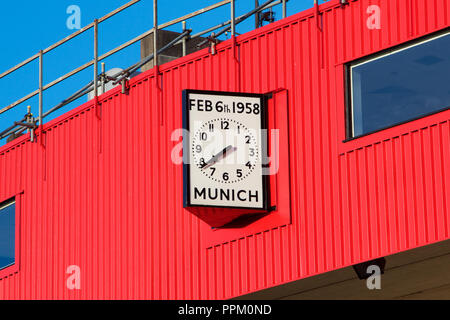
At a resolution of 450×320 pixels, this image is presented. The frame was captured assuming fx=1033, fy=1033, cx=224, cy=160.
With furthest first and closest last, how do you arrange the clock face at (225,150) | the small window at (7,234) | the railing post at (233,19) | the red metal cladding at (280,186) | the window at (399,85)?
the small window at (7,234), the railing post at (233,19), the clock face at (225,150), the red metal cladding at (280,186), the window at (399,85)

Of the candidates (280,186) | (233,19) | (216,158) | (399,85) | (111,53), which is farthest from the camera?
(111,53)

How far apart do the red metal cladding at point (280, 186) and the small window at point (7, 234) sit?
1.51 feet

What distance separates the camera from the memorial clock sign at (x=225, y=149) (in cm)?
1805

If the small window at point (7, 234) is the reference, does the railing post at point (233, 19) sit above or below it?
above

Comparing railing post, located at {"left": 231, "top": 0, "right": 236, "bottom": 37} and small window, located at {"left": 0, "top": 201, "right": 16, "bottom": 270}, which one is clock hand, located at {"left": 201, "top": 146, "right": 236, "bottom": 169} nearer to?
railing post, located at {"left": 231, "top": 0, "right": 236, "bottom": 37}

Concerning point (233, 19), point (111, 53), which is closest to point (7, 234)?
point (111, 53)

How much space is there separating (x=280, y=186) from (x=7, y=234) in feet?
31.8

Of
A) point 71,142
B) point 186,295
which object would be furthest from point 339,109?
point 71,142

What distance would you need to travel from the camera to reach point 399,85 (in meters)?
16.8

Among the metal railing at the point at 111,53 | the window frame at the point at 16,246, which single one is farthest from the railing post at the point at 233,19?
the window frame at the point at 16,246

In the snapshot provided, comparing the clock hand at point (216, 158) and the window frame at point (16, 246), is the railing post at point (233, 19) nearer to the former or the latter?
the clock hand at point (216, 158)

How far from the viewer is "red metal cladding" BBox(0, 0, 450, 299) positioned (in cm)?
1641

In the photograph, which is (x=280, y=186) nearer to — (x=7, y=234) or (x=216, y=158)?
(x=216, y=158)

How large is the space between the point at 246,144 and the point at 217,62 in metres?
2.40
